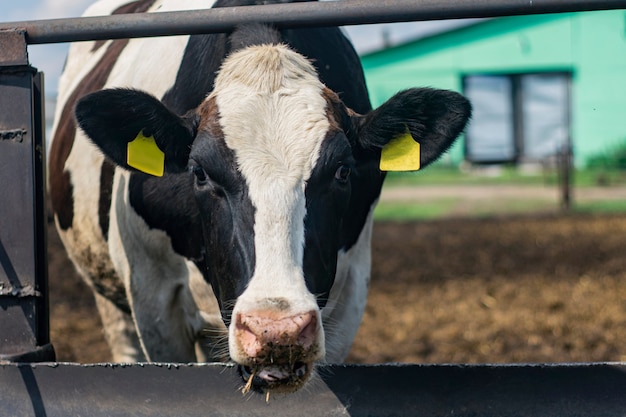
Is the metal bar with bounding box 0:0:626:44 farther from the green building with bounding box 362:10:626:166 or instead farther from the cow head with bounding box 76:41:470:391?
the green building with bounding box 362:10:626:166

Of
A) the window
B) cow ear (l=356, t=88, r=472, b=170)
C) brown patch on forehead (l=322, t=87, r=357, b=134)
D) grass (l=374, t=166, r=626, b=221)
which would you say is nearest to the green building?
the window

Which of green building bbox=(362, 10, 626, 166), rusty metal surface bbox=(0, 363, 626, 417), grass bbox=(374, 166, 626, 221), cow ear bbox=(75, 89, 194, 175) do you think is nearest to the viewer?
rusty metal surface bbox=(0, 363, 626, 417)

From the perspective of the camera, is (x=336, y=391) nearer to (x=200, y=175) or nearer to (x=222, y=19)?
(x=200, y=175)

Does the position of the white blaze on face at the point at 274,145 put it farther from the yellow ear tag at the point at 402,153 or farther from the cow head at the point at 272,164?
the yellow ear tag at the point at 402,153

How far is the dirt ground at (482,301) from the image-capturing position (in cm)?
602

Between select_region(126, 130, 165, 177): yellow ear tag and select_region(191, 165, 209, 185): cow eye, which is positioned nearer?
select_region(191, 165, 209, 185): cow eye

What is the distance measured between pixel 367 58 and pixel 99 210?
73.9 ft

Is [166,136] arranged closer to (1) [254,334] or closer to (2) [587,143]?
(1) [254,334]

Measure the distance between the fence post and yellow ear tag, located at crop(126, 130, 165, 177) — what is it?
39 centimetres

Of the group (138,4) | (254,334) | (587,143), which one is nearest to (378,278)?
(138,4)

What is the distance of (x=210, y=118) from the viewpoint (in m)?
2.79

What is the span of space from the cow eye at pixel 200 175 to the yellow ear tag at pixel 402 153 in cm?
62

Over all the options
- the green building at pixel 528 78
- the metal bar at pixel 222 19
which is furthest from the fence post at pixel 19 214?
the green building at pixel 528 78

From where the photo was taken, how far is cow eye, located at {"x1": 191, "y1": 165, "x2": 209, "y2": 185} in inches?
107
